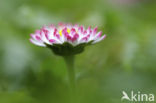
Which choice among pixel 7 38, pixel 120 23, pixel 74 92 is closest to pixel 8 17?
pixel 7 38


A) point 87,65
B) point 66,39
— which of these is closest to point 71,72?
point 66,39

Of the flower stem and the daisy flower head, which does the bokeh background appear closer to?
the flower stem

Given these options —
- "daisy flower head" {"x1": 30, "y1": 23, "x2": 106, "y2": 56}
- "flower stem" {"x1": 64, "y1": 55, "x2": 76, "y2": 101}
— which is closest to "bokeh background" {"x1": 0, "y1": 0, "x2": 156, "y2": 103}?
"flower stem" {"x1": 64, "y1": 55, "x2": 76, "y2": 101}

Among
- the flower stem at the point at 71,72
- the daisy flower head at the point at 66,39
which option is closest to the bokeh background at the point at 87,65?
the flower stem at the point at 71,72

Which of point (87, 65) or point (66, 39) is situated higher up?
point (87, 65)

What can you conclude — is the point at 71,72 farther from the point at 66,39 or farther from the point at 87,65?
the point at 87,65

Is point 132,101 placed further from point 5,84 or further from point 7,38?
point 7,38

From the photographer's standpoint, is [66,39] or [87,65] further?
[87,65]

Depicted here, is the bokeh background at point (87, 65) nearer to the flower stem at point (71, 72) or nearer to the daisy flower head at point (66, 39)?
the flower stem at point (71, 72)
